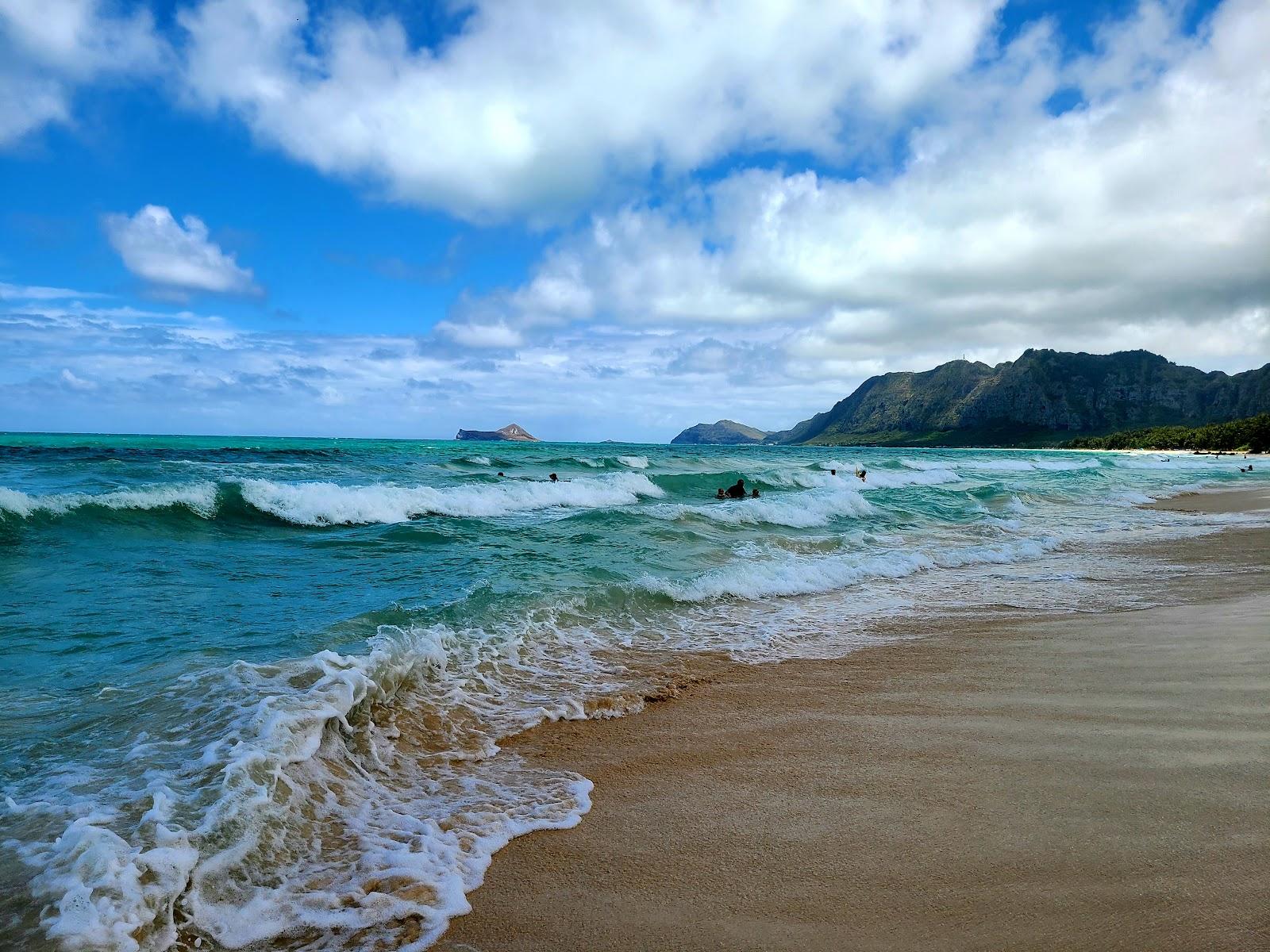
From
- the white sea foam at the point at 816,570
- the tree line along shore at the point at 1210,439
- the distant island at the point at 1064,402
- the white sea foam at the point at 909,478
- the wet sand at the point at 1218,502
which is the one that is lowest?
the white sea foam at the point at 816,570

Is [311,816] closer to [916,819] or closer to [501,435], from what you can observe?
[916,819]

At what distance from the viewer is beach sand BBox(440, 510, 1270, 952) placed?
7.92 feet

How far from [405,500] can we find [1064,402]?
175 m

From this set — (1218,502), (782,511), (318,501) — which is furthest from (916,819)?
(1218,502)

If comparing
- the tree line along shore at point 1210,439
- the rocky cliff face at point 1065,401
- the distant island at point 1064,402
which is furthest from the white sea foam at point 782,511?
the rocky cliff face at point 1065,401

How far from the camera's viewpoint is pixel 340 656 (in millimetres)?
5184

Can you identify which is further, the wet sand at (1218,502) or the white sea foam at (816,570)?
the wet sand at (1218,502)

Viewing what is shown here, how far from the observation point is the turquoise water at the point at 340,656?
2.70m

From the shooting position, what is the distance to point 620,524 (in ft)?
46.4

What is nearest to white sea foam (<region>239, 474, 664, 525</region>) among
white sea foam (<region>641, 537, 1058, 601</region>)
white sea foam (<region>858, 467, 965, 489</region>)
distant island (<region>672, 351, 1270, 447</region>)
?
white sea foam (<region>641, 537, 1058, 601</region>)

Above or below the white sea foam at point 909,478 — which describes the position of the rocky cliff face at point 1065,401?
above

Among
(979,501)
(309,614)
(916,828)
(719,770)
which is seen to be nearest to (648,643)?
(719,770)

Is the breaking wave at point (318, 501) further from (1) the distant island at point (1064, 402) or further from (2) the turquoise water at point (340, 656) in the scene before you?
(1) the distant island at point (1064, 402)

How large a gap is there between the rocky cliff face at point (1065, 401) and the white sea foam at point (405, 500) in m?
153
